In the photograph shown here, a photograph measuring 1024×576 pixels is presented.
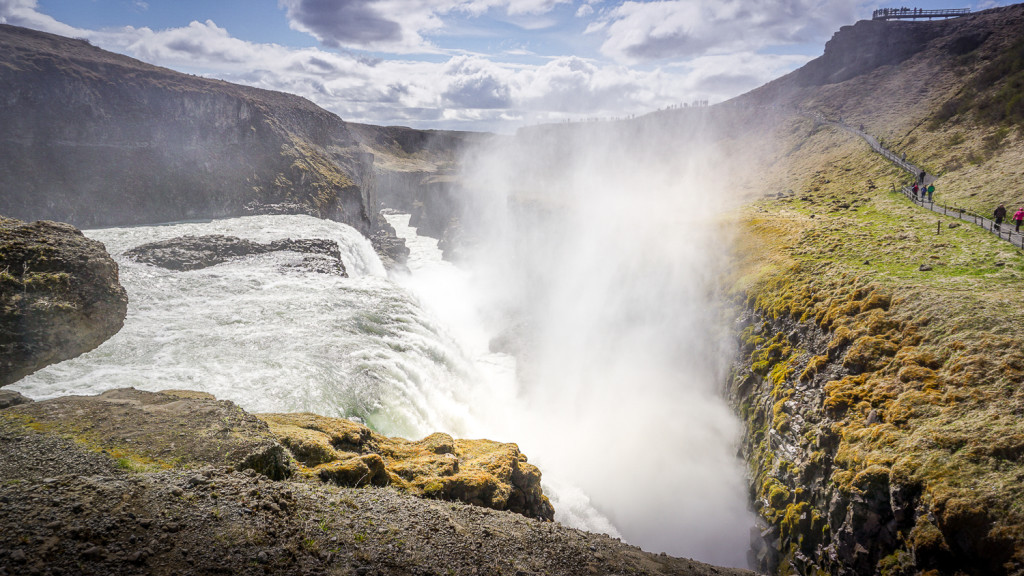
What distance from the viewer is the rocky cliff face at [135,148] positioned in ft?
142

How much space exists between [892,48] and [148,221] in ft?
354

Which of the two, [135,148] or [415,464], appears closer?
[415,464]

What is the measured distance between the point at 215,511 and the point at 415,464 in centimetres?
549

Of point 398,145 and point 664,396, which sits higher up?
point 398,145

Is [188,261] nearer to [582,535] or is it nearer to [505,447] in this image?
[505,447]

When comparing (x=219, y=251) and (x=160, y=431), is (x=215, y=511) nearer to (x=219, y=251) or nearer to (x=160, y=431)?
(x=160, y=431)

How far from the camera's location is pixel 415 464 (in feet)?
37.5

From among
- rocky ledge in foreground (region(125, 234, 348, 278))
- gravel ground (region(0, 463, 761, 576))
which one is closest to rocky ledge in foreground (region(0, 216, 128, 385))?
gravel ground (region(0, 463, 761, 576))

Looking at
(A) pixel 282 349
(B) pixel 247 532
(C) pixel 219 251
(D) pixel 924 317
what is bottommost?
(A) pixel 282 349

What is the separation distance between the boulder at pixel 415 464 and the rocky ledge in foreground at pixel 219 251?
854 inches

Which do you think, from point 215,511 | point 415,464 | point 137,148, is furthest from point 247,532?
point 137,148

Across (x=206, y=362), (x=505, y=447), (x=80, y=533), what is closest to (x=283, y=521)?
(x=80, y=533)

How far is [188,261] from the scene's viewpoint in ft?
95.5

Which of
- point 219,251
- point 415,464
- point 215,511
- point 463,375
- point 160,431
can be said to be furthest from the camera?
point 219,251
